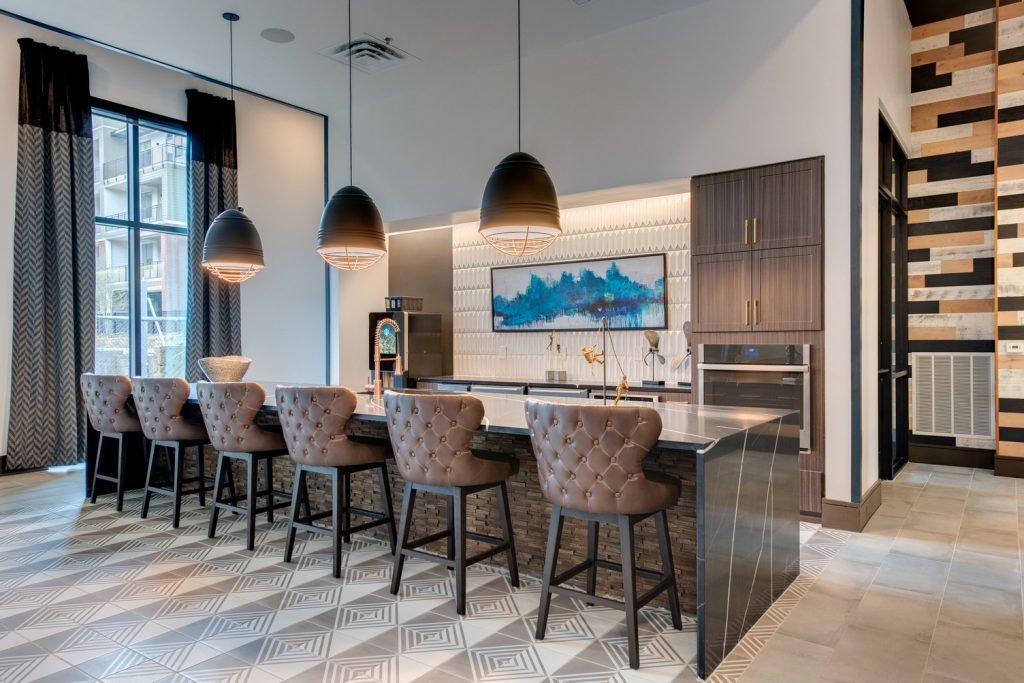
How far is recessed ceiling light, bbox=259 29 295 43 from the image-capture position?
5.56 metres

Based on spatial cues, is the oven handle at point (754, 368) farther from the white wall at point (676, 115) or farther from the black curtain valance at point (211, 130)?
the black curtain valance at point (211, 130)

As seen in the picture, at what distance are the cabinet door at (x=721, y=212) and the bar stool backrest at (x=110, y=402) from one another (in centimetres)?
422

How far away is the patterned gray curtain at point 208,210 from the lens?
6941 mm

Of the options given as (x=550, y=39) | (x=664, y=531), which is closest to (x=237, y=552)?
(x=664, y=531)

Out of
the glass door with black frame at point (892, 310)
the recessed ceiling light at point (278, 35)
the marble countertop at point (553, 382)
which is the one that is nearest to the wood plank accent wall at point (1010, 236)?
the glass door with black frame at point (892, 310)

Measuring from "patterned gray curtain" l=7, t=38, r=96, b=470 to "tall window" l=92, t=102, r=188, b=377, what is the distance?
0.97ft

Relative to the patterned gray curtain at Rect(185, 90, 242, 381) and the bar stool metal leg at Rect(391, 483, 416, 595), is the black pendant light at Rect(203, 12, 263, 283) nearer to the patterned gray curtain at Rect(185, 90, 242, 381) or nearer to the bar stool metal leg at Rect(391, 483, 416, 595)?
the patterned gray curtain at Rect(185, 90, 242, 381)

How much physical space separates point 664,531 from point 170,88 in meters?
6.78

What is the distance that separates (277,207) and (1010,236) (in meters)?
7.33

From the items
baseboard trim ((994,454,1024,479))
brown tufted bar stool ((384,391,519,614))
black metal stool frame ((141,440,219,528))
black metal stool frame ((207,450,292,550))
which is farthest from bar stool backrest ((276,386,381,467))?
baseboard trim ((994,454,1024,479))

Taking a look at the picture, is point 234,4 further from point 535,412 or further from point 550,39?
point 535,412

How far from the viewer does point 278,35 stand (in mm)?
5637

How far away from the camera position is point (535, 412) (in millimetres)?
2629

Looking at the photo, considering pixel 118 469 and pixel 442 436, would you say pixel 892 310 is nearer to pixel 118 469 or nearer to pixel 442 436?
pixel 442 436
